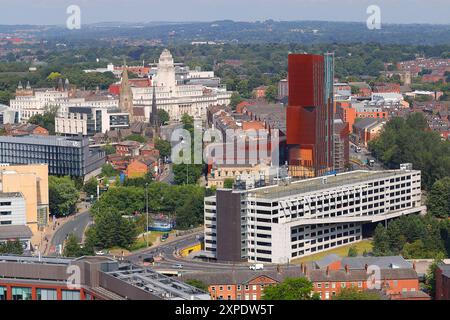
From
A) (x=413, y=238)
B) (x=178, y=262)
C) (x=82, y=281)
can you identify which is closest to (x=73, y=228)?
(x=178, y=262)

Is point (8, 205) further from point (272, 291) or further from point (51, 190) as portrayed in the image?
point (272, 291)

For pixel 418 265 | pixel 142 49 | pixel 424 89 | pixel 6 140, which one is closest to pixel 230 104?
pixel 424 89

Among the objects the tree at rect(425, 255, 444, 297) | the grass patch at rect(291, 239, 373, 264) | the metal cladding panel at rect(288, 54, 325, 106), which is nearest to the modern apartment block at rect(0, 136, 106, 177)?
the metal cladding panel at rect(288, 54, 325, 106)

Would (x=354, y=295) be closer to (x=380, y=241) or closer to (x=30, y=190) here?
(x=380, y=241)

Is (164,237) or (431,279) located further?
(164,237)

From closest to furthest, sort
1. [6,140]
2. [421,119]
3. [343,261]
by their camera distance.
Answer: [343,261] → [6,140] → [421,119]

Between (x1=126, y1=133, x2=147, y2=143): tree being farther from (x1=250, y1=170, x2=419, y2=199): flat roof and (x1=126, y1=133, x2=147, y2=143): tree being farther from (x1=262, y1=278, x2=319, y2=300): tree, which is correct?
(x1=262, y1=278, x2=319, y2=300): tree
